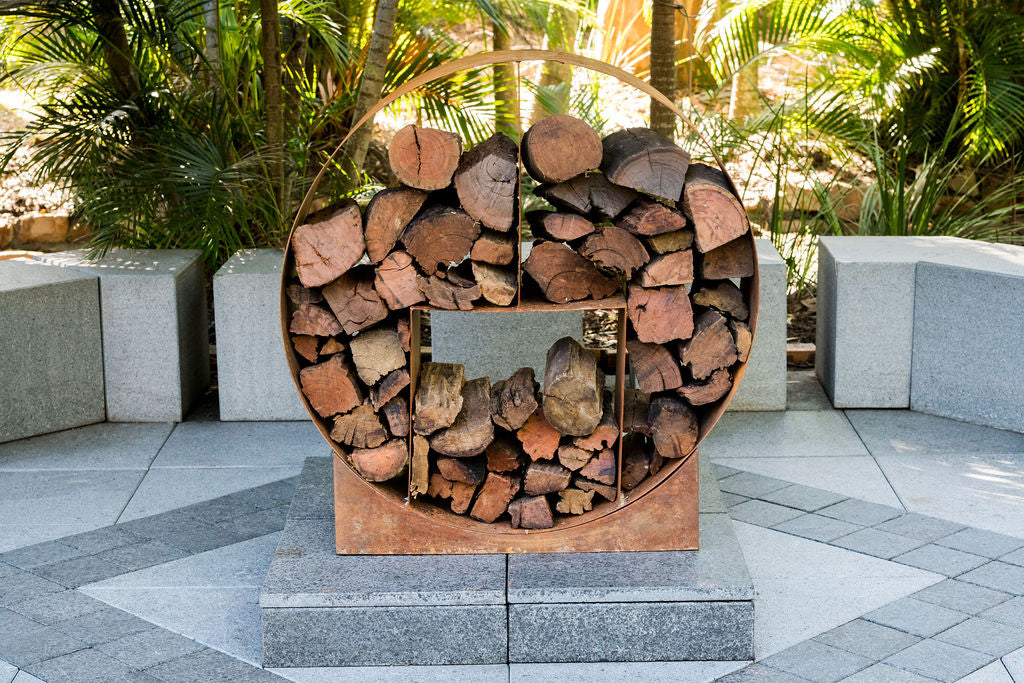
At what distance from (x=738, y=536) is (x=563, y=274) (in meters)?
1.42

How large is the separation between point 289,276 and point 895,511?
2.51m

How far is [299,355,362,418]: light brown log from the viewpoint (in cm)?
333

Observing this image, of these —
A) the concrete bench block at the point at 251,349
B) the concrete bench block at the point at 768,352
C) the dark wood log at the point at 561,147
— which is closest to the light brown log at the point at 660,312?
the dark wood log at the point at 561,147

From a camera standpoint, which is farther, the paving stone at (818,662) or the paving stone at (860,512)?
the paving stone at (860,512)

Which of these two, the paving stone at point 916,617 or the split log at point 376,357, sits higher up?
the split log at point 376,357

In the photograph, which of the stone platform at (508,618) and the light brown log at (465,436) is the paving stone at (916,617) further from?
the light brown log at (465,436)

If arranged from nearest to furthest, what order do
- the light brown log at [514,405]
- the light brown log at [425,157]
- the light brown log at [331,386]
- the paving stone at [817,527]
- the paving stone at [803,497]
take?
the light brown log at [425,157] < the light brown log at [331,386] < the light brown log at [514,405] < the paving stone at [817,527] < the paving stone at [803,497]

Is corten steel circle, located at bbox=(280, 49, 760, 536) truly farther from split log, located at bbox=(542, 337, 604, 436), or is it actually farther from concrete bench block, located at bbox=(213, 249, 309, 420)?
concrete bench block, located at bbox=(213, 249, 309, 420)

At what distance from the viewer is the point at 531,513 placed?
3.43m

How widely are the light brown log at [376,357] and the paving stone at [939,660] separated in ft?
5.60

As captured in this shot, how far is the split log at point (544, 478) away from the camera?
3.42m

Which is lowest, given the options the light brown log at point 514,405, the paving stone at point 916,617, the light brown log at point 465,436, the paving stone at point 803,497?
the paving stone at point 916,617

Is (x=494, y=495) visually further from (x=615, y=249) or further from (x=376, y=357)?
(x=615, y=249)

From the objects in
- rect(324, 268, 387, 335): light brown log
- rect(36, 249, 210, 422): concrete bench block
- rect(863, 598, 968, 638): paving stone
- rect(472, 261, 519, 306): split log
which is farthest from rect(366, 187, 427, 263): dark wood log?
rect(36, 249, 210, 422): concrete bench block
